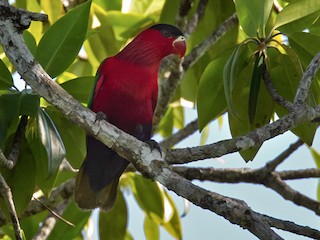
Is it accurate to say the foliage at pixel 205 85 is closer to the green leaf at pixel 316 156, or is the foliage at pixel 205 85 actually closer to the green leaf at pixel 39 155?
the green leaf at pixel 39 155

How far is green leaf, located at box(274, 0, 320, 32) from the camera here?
9.72 ft

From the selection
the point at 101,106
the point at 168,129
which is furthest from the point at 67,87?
the point at 168,129

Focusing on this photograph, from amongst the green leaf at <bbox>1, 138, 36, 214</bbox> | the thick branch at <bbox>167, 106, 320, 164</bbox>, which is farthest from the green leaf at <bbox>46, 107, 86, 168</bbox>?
the thick branch at <bbox>167, 106, 320, 164</bbox>

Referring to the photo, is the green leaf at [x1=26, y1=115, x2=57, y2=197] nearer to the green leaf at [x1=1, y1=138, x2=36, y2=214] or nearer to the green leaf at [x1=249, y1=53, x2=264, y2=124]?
the green leaf at [x1=1, y1=138, x2=36, y2=214]

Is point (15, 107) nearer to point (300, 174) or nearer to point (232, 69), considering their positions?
point (232, 69)

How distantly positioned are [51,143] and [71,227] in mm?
706

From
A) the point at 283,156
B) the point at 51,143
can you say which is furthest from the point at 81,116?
the point at 283,156

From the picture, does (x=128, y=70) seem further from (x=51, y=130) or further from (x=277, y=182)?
(x=277, y=182)

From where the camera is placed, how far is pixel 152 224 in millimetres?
4180

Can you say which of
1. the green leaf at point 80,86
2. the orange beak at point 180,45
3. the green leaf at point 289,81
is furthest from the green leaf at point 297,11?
the green leaf at point 80,86

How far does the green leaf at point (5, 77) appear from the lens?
2.94 metres

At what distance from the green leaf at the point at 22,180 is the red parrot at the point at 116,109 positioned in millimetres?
292

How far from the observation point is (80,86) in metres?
3.21

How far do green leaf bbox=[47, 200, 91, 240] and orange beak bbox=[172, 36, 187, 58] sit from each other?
0.83m
